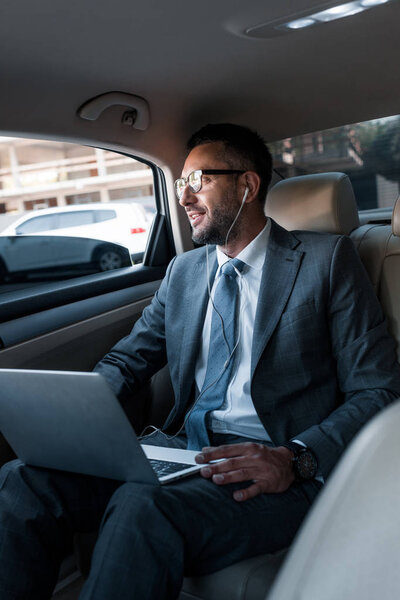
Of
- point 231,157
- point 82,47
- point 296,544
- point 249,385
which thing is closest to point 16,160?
point 82,47

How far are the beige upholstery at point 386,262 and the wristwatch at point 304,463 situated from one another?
0.54 m

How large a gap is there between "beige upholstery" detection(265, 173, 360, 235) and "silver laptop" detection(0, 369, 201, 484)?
3.13 feet

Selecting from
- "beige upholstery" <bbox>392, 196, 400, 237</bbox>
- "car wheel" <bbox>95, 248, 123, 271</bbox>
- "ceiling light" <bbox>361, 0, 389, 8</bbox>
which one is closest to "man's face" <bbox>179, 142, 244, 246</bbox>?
"beige upholstery" <bbox>392, 196, 400, 237</bbox>

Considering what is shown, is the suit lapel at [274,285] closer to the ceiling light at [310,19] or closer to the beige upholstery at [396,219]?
the beige upholstery at [396,219]

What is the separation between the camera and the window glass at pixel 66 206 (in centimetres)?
231

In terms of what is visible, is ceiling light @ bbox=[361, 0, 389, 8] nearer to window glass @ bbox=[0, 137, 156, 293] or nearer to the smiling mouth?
the smiling mouth

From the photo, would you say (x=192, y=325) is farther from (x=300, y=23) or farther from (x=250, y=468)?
(x=300, y=23)

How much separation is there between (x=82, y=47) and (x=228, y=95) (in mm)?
737

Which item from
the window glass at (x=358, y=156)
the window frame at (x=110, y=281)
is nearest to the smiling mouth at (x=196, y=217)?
the window frame at (x=110, y=281)

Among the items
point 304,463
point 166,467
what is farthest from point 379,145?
→ point 166,467

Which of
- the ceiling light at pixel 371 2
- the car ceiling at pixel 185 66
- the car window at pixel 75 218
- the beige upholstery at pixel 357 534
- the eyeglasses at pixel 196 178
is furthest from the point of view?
the car window at pixel 75 218

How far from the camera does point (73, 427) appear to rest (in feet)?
4.58

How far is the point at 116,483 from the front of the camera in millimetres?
1624

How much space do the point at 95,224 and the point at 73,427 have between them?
4.88 feet
